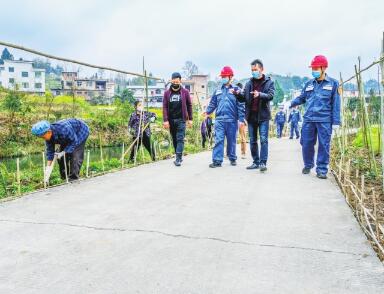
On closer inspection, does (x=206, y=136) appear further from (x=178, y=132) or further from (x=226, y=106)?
(x=226, y=106)

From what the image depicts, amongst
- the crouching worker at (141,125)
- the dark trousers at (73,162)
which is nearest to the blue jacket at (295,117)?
the crouching worker at (141,125)

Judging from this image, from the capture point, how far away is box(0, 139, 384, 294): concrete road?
7.24 feet

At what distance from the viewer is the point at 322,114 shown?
18.7 ft

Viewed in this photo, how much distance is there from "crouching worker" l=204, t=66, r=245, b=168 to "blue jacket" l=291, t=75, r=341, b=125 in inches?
56.4

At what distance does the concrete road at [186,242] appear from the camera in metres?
2.21

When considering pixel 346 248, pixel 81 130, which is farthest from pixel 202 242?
pixel 81 130

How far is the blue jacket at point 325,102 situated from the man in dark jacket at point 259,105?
2.25ft

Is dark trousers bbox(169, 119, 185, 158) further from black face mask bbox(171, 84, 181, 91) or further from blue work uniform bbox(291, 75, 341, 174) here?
blue work uniform bbox(291, 75, 341, 174)

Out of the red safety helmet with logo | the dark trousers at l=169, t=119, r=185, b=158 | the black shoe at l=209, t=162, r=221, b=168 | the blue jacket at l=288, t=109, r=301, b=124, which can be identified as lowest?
the black shoe at l=209, t=162, r=221, b=168

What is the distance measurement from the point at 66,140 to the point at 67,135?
109mm

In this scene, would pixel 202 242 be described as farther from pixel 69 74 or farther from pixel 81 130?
pixel 69 74

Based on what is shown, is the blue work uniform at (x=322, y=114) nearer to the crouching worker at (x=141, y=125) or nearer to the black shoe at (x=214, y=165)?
the black shoe at (x=214, y=165)

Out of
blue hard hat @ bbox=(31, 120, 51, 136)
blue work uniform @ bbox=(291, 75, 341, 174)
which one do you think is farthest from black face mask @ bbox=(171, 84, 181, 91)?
A: blue hard hat @ bbox=(31, 120, 51, 136)

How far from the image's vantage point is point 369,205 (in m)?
4.02
